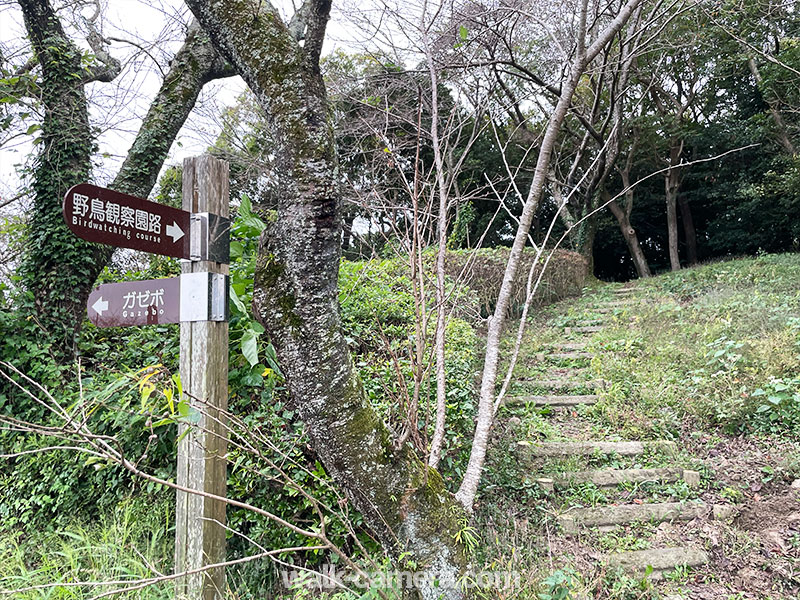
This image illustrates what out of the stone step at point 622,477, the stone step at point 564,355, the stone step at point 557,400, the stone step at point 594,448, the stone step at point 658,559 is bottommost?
the stone step at point 658,559

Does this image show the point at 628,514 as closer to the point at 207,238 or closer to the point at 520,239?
the point at 520,239

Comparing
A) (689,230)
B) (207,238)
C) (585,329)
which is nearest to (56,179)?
(207,238)

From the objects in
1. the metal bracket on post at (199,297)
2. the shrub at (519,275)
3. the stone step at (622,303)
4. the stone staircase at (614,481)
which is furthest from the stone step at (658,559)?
the stone step at (622,303)

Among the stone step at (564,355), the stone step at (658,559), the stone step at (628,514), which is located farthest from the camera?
the stone step at (564,355)

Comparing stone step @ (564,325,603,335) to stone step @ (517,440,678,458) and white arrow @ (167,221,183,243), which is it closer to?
stone step @ (517,440,678,458)

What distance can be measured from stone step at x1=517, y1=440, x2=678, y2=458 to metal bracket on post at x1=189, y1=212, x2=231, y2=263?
2.77 m

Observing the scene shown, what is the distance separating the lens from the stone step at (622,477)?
10.8 feet

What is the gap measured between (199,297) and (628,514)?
2906 mm

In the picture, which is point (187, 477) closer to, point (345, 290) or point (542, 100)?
point (345, 290)

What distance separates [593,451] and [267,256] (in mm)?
2998

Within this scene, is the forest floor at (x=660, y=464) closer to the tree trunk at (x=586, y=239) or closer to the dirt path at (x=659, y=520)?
the dirt path at (x=659, y=520)

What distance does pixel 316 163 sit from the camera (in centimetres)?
179

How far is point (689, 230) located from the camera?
1481 centimetres

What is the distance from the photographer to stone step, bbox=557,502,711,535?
2920 millimetres
